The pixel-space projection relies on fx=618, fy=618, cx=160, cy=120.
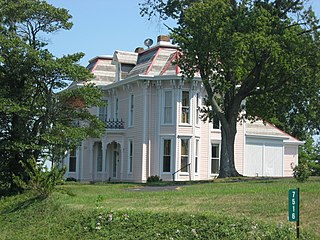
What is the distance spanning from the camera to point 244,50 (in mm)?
26812

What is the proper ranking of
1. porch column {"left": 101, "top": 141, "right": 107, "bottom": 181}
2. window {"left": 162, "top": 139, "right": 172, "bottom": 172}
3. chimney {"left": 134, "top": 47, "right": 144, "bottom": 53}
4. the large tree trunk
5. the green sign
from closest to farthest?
the green sign, the large tree trunk, window {"left": 162, "top": 139, "right": 172, "bottom": 172}, porch column {"left": 101, "top": 141, "right": 107, "bottom": 181}, chimney {"left": 134, "top": 47, "right": 144, "bottom": 53}

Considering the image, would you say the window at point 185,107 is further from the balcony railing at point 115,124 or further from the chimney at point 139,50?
the chimney at point 139,50

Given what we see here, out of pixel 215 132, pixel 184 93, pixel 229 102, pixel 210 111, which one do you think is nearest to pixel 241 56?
pixel 229 102

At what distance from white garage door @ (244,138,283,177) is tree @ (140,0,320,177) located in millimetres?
8922

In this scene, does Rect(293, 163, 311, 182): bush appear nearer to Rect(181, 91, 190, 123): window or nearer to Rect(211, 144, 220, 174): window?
Rect(181, 91, 190, 123): window

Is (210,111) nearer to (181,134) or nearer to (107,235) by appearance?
(181,134)

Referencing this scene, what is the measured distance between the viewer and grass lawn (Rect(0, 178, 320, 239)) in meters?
12.7

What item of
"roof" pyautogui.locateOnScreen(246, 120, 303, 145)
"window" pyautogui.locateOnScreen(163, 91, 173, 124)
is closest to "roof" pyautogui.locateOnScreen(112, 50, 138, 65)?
"window" pyautogui.locateOnScreen(163, 91, 173, 124)

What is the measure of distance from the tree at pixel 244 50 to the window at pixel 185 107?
3.93 m

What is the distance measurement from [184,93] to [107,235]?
2358 centimetres

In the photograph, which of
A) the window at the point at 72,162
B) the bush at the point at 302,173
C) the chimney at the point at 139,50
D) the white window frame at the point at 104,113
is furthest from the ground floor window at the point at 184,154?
the bush at the point at 302,173

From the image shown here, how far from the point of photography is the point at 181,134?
36562 millimetres

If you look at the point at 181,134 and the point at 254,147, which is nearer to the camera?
the point at 181,134

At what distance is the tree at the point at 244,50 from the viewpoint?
27734 millimetres
